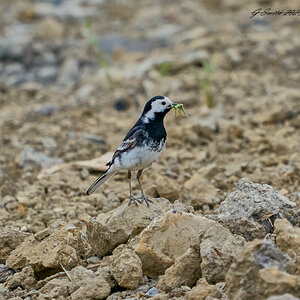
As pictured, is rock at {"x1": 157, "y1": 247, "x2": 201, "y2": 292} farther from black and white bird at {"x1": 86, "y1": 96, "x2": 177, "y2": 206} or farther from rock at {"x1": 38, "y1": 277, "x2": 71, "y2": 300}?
black and white bird at {"x1": 86, "y1": 96, "x2": 177, "y2": 206}

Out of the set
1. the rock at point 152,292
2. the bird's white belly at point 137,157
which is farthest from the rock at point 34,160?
the rock at point 152,292

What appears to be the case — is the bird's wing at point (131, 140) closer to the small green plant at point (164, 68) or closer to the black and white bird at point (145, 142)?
the black and white bird at point (145, 142)

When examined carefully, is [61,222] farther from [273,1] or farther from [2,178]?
[273,1]

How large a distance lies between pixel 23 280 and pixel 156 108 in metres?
2.15

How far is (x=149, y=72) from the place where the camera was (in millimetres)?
12586

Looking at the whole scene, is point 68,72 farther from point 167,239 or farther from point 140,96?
point 167,239

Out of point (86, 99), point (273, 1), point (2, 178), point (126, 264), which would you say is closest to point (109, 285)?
point (126, 264)

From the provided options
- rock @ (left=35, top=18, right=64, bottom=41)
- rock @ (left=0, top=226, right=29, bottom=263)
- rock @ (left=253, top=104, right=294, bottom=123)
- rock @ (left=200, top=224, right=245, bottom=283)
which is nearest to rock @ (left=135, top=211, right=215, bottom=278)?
rock @ (left=200, top=224, right=245, bottom=283)

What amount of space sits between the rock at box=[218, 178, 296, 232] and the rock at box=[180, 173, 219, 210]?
5.48ft

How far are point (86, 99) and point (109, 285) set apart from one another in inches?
289

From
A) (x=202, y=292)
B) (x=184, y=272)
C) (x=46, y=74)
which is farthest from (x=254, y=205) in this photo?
(x=46, y=74)

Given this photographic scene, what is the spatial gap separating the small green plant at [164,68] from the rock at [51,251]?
20.8ft

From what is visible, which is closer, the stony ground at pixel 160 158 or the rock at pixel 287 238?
the rock at pixel 287 238

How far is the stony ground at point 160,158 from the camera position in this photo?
4773 millimetres
